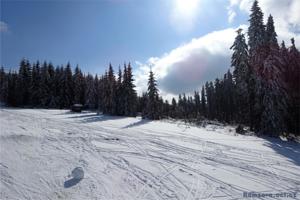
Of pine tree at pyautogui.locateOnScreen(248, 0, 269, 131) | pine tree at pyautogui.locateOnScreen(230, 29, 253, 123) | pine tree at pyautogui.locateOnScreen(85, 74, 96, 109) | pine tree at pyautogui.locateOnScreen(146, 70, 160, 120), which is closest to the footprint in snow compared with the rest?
pine tree at pyautogui.locateOnScreen(248, 0, 269, 131)

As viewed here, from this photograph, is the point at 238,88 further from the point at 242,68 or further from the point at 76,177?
the point at 76,177

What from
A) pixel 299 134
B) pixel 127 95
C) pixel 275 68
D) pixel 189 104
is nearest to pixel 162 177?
pixel 275 68

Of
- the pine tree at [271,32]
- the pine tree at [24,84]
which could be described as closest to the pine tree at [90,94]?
the pine tree at [24,84]

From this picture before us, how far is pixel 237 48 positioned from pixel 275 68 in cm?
741

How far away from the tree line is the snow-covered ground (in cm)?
1092

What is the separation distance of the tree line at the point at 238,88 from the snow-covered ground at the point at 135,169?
10917mm

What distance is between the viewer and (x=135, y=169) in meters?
10.3

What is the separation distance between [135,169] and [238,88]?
74.4 ft

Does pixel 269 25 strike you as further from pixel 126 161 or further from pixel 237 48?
pixel 126 161

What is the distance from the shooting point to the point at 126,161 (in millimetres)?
11305

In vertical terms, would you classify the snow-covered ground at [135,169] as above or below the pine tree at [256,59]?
below

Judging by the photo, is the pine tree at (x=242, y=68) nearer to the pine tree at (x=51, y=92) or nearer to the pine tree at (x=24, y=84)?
the pine tree at (x=51, y=92)

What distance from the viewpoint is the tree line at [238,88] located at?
24734 mm

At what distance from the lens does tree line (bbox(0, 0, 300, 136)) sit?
24734 mm
